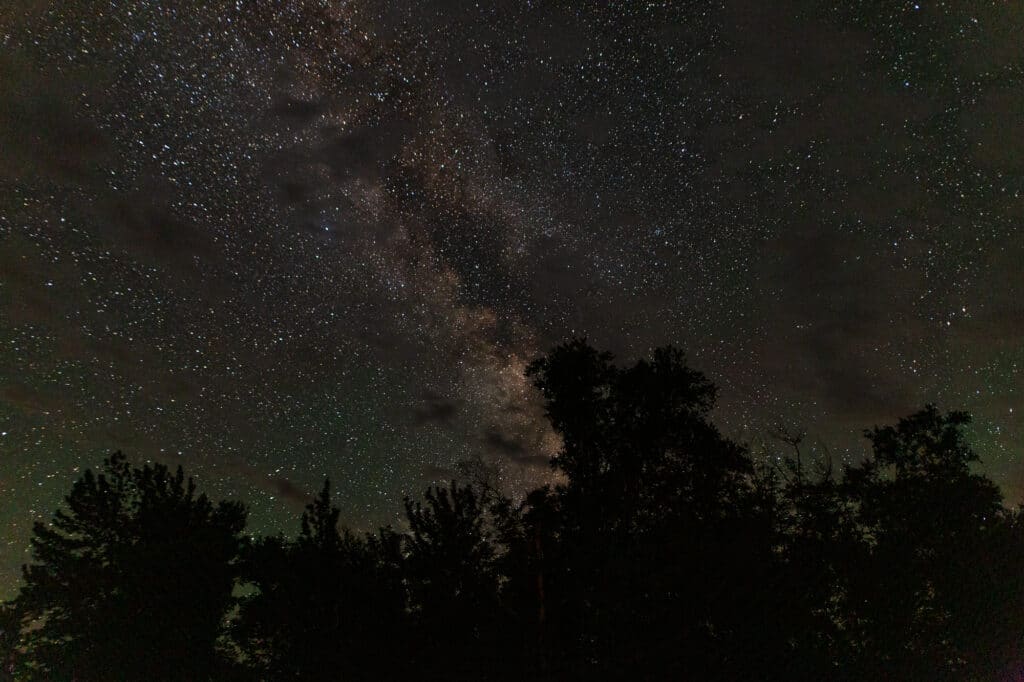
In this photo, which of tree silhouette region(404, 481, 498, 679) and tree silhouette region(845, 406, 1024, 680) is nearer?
tree silhouette region(404, 481, 498, 679)

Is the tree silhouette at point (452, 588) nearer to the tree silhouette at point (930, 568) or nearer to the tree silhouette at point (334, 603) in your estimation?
the tree silhouette at point (334, 603)

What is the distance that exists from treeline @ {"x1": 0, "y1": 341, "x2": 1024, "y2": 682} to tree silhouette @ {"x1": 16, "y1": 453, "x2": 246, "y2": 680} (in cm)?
6

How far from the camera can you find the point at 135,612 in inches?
656

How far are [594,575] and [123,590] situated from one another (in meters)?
15.1

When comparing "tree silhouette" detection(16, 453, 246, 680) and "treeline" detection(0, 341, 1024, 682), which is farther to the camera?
"tree silhouette" detection(16, 453, 246, 680)

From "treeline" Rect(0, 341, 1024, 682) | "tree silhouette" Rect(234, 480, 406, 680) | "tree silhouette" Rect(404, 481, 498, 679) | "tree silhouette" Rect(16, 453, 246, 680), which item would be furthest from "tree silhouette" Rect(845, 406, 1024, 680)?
"tree silhouette" Rect(16, 453, 246, 680)

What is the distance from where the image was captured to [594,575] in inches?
528

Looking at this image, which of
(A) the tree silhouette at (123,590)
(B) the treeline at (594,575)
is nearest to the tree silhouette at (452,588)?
(B) the treeline at (594,575)

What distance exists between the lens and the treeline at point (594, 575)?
11.5 m

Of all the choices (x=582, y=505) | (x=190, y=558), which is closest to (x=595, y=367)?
(x=582, y=505)

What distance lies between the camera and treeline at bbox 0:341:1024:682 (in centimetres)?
1151

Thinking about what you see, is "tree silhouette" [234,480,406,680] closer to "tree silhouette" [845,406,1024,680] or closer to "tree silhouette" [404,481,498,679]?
"tree silhouette" [404,481,498,679]

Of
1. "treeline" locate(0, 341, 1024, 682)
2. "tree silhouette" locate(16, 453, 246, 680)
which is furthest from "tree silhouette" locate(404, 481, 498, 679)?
"tree silhouette" locate(16, 453, 246, 680)

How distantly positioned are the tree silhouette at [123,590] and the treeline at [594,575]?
6cm
